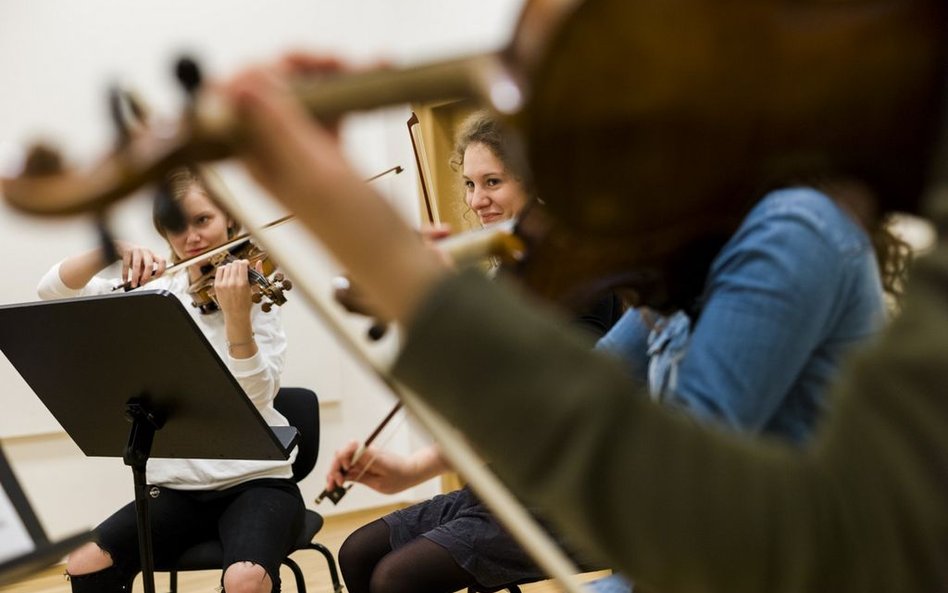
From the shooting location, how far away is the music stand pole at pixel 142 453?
136 centimetres

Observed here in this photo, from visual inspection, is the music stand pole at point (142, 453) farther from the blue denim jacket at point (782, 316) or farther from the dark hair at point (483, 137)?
the blue denim jacket at point (782, 316)

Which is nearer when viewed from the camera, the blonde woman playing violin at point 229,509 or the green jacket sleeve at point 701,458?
the green jacket sleeve at point 701,458

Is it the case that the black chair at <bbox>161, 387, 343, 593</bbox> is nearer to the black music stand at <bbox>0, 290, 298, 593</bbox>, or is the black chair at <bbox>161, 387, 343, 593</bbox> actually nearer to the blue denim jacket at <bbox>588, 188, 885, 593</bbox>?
the black music stand at <bbox>0, 290, 298, 593</bbox>

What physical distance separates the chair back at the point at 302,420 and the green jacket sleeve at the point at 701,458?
5.62 feet

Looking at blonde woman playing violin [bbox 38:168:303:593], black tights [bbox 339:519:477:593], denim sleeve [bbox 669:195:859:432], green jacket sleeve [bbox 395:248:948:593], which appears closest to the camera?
green jacket sleeve [bbox 395:248:948:593]

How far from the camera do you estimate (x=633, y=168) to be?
0.47 m

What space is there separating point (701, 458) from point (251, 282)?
1.55 m

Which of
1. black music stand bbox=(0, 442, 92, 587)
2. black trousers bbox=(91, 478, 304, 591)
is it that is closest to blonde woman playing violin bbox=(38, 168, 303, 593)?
black trousers bbox=(91, 478, 304, 591)

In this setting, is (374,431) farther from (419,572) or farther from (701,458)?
(701,458)

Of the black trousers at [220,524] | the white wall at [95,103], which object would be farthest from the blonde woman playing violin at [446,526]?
the white wall at [95,103]

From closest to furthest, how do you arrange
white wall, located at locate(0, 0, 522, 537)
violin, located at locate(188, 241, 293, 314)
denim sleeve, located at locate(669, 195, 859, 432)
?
denim sleeve, located at locate(669, 195, 859, 432) → violin, located at locate(188, 241, 293, 314) → white wall, located at locate(0, 0, 522, 537)

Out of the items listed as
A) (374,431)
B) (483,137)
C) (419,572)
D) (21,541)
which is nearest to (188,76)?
(21,541)

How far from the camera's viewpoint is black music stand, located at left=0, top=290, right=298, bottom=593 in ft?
4.21

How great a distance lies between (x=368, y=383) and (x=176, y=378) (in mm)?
2280
